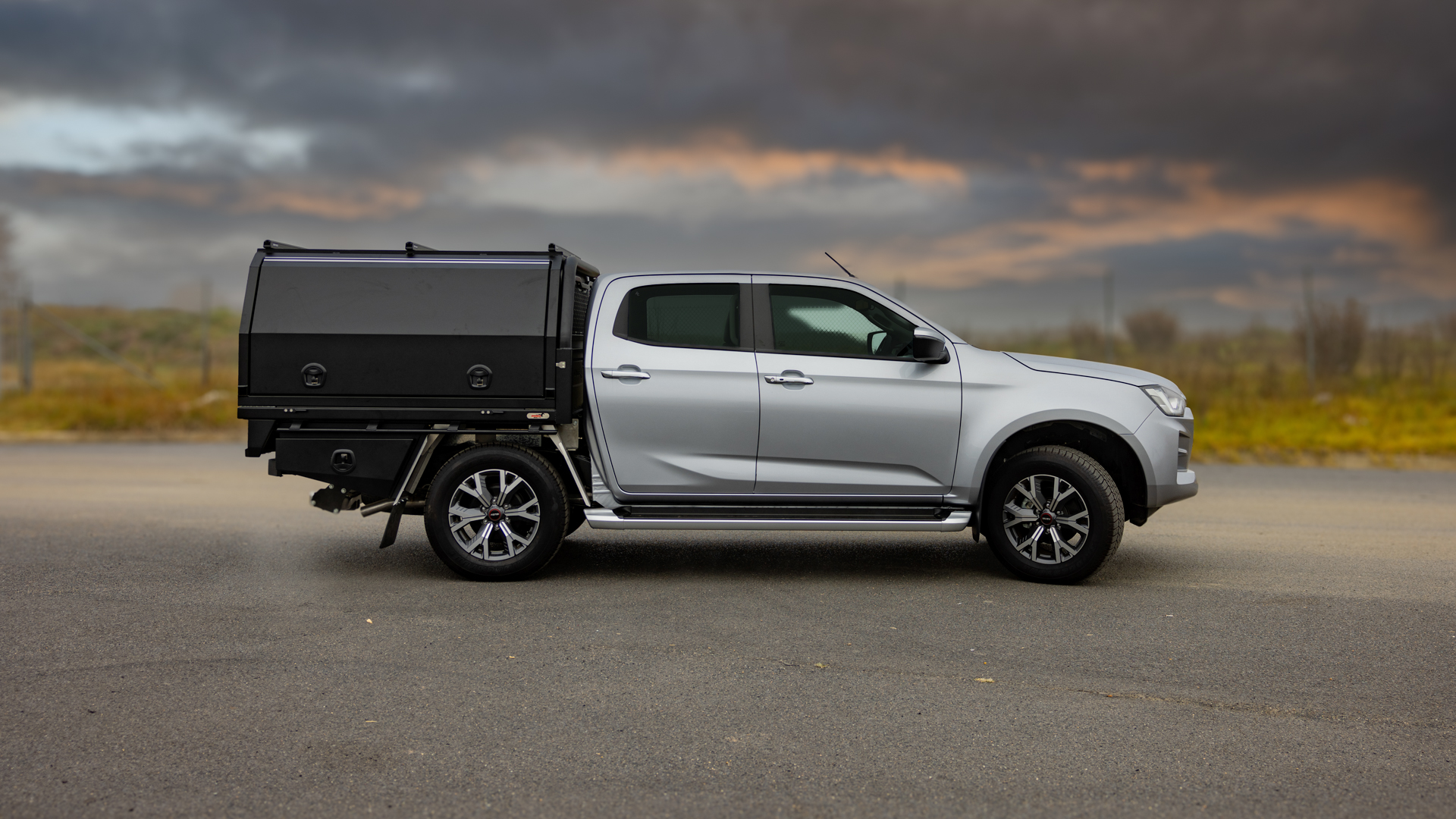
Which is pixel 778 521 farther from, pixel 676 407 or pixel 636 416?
pixel 636 416

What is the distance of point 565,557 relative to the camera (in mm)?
7992

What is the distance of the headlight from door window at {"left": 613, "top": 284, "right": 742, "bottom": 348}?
9.18ft

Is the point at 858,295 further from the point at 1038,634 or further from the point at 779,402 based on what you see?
the point at 1038,634

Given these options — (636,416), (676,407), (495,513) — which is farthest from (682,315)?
(495,513)

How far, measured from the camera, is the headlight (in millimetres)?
7102

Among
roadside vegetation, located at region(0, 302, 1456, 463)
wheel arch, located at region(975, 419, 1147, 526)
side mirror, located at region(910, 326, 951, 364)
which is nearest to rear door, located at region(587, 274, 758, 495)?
side mirror, located at region(910, 326, 951, 364)

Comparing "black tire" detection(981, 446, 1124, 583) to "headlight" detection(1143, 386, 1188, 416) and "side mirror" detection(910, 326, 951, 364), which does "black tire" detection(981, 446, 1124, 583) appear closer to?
"headlight" detection(1143, 386, 1188, 416)

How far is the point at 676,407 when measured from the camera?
7.00 meters

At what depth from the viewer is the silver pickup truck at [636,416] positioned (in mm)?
6965

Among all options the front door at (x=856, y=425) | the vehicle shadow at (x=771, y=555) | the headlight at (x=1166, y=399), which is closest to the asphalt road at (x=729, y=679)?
the vehicle shadow at (x=771, y=555)

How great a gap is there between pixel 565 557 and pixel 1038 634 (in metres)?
3.69

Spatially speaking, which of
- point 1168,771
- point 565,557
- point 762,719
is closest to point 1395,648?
point 1168,771

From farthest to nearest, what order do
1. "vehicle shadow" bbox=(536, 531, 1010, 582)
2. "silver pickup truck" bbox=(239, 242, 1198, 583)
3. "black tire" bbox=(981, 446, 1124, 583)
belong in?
"vehicle shadow" bbox=(536, 531, 1010, 582) → "silver pickup truck" bbox=(239, 242, 1198, 583) → "black tire" bbox=(981, 446, 1124, 583)

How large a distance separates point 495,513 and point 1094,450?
4.20 metres
